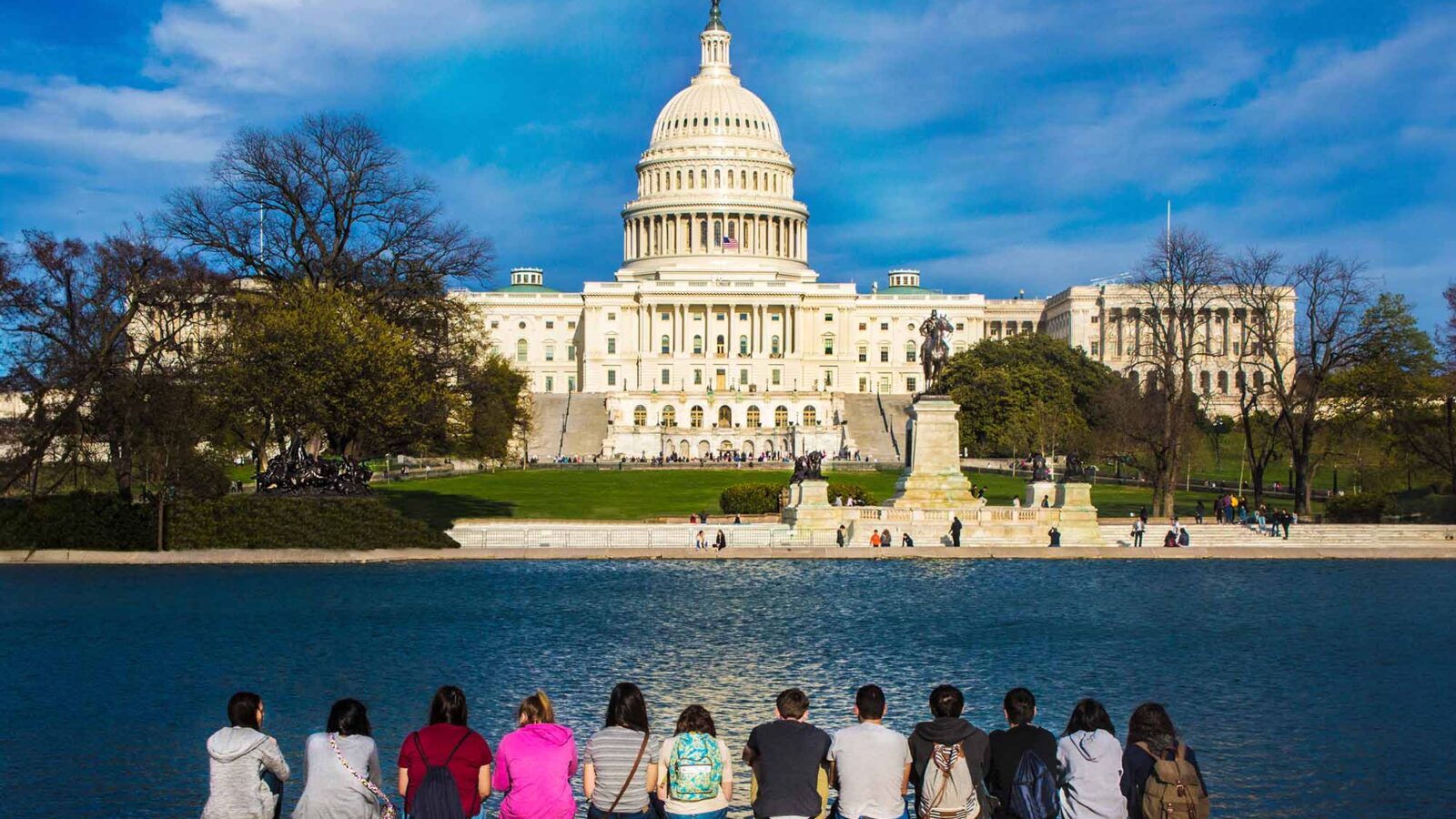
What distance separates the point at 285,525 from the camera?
42219 mm

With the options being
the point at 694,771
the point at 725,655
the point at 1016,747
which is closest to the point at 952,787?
the point at 1016,747

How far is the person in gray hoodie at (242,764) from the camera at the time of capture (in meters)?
11.6

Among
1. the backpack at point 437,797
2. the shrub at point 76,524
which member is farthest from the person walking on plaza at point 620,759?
the shrub at point 76,524

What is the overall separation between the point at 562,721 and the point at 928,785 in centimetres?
952

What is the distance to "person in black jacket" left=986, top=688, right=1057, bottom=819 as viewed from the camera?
11555mm

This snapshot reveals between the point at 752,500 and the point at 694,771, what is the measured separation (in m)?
45.1

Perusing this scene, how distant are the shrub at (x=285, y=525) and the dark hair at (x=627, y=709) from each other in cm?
3229

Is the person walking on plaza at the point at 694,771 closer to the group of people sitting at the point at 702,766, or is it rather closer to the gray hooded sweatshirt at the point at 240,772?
the group of people sitting at the point at 702,766

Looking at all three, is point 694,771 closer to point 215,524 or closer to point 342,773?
point 342,773

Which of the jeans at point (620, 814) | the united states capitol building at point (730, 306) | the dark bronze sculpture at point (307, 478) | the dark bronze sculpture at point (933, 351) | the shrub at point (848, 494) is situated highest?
the united states capitol building at point (730, 306)

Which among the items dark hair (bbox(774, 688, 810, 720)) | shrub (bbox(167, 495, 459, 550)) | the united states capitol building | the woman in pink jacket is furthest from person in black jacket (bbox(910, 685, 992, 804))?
the united states capitol building

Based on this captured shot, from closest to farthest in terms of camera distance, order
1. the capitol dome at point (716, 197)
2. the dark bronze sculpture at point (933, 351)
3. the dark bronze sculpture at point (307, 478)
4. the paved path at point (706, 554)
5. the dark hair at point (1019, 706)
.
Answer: the dark hair at point (1019, 706) < the paved path at point (706, 554) < the dark bronze sculpture at point (307, 478) < the dark bronze sculpture at point (933, 351) < the capitol dome at point (716, 197)

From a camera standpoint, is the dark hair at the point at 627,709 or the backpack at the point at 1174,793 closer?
the backpack at the point at 1174,793

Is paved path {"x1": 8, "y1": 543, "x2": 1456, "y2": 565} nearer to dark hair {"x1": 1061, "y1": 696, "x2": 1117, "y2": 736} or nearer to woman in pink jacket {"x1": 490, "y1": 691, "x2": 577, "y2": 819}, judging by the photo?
woman in pink jacket {"x1": 490, "y1": 691, "x2": 577, "y2": 819}
